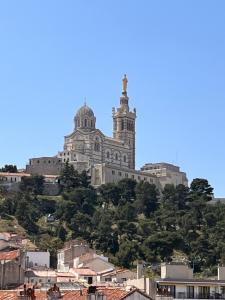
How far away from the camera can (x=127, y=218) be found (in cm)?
15838

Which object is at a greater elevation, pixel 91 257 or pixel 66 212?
pixel 66 212

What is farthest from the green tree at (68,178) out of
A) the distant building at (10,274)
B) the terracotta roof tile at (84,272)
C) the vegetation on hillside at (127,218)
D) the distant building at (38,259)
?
the distant building at (10,274)

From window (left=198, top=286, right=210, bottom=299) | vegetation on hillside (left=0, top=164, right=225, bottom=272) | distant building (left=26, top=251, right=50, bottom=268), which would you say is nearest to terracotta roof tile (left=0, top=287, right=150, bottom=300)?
window (left=198, top=286, right=210, bottom=299)

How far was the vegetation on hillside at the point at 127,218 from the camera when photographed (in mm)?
137000

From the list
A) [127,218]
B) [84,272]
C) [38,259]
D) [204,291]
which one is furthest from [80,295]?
[127,218]

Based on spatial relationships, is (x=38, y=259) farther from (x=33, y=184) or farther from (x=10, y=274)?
(x=33, y=184)

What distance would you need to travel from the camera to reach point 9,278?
55.8m

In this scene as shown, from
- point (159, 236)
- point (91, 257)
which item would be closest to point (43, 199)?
point (159, 236)

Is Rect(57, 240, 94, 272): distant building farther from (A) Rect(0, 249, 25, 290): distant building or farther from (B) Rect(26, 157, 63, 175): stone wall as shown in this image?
(B) Rect(26, 157, 63, 175): stone wall

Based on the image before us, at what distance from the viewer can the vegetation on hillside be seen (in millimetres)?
137000

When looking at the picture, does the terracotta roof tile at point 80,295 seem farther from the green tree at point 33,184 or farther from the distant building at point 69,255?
the green tree at point 33,184

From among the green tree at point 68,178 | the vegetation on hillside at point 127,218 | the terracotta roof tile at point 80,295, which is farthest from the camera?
the green tree at point 68,178

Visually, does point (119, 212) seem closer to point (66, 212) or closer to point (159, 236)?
point (66, 212)

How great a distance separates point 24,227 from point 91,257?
50.1 meters
